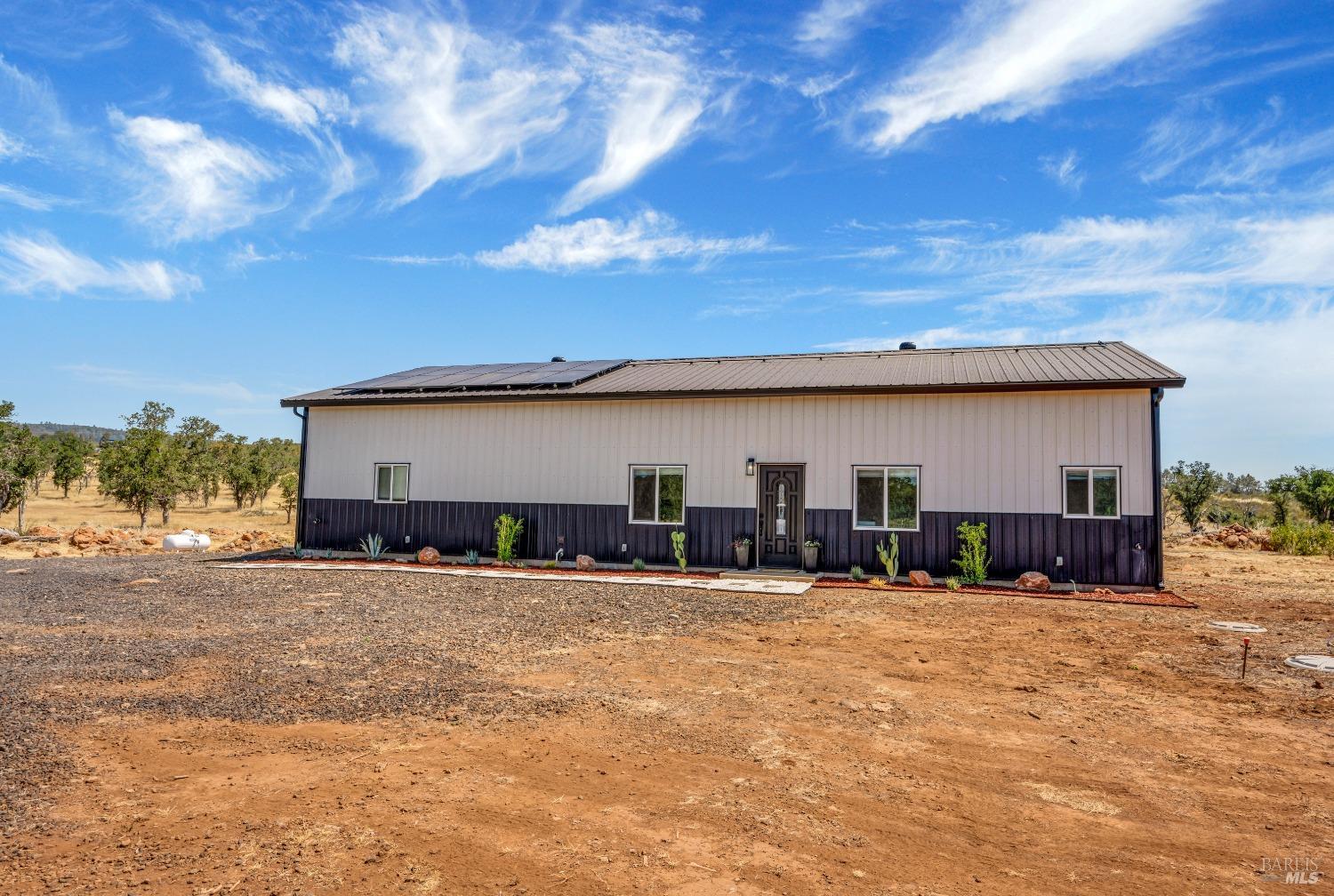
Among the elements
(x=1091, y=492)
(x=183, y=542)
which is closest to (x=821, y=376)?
(x=1091, y=492)

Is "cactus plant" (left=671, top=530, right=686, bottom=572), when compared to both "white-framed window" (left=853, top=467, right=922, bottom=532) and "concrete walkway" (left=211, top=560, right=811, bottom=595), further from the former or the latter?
"white-framed window" (left=853, top=467, right=922, bottom=532)

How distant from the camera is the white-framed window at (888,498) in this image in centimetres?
1334

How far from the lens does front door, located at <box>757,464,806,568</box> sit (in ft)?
46.6

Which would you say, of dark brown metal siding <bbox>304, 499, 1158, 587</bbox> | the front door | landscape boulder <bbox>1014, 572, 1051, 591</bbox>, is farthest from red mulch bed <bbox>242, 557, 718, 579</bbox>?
landscape boulder <bbox>1014, 572, 1051, 591</bbox>

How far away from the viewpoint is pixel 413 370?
67.3 ft

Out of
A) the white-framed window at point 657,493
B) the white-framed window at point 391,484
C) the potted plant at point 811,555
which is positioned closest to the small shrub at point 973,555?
the potted plant at point 811,555

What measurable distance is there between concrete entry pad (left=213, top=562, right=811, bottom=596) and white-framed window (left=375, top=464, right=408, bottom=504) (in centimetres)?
175

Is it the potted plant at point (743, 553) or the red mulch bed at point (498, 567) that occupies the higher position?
the potted plant at point (743, 553)

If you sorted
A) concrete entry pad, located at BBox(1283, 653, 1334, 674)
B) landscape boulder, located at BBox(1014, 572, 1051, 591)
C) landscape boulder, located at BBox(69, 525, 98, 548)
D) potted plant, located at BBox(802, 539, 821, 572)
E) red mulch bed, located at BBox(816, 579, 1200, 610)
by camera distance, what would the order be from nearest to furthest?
1. concrete entry pad, located at BBox(1283, 653, 1334, 674)
2. red mulch bed, located at BBox(816, 579, 1200, 610)
3. landscape boulder, located at BBox(1014, 572, 1051, 591)
4. potted plant, located at BBox(802, 539, 821, 572)
5. landscape boulder, located at BBox(69, 525, 98, 548)

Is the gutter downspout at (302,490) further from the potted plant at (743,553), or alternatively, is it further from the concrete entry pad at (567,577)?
the potted plant at (743,553)

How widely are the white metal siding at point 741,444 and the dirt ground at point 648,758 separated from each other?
14.3 feet

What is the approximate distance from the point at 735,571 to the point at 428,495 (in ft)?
22.2

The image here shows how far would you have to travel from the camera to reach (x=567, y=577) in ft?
44.1

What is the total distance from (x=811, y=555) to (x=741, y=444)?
2331 mm
